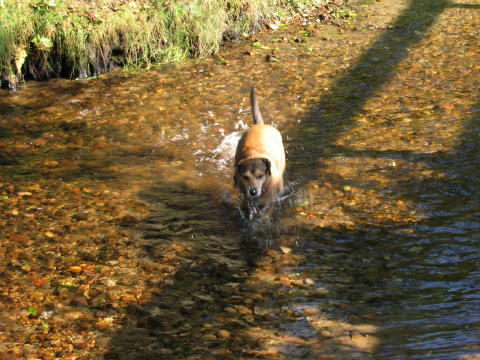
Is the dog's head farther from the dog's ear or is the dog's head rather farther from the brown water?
the brown water

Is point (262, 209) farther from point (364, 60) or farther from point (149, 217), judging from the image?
point (364, 60)

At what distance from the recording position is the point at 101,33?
30.9 ft

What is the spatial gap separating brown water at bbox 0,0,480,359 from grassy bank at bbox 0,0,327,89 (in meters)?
0.46

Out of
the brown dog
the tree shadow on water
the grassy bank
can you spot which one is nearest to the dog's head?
the brown dog

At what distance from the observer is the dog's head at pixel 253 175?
5.74 m

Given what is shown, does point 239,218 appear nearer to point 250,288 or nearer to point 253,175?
point 253,175

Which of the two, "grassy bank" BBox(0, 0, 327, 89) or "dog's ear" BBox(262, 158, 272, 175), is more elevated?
"grassy bank" BBox(0, 0, 327, 89)

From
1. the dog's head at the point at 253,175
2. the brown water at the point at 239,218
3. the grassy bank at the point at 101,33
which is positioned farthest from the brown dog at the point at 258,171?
the grassy bank at the point at 101,33

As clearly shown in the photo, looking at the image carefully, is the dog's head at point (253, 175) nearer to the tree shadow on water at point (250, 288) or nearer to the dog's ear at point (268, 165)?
the dog's ear at point (268, 165)

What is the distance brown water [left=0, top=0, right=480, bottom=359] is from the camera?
390cm

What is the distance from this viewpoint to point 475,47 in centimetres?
992

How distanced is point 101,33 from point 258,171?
5046 mm

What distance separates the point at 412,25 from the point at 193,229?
8.31m

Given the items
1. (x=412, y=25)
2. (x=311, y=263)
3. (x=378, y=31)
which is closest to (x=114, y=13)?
(x=378, y=31)
